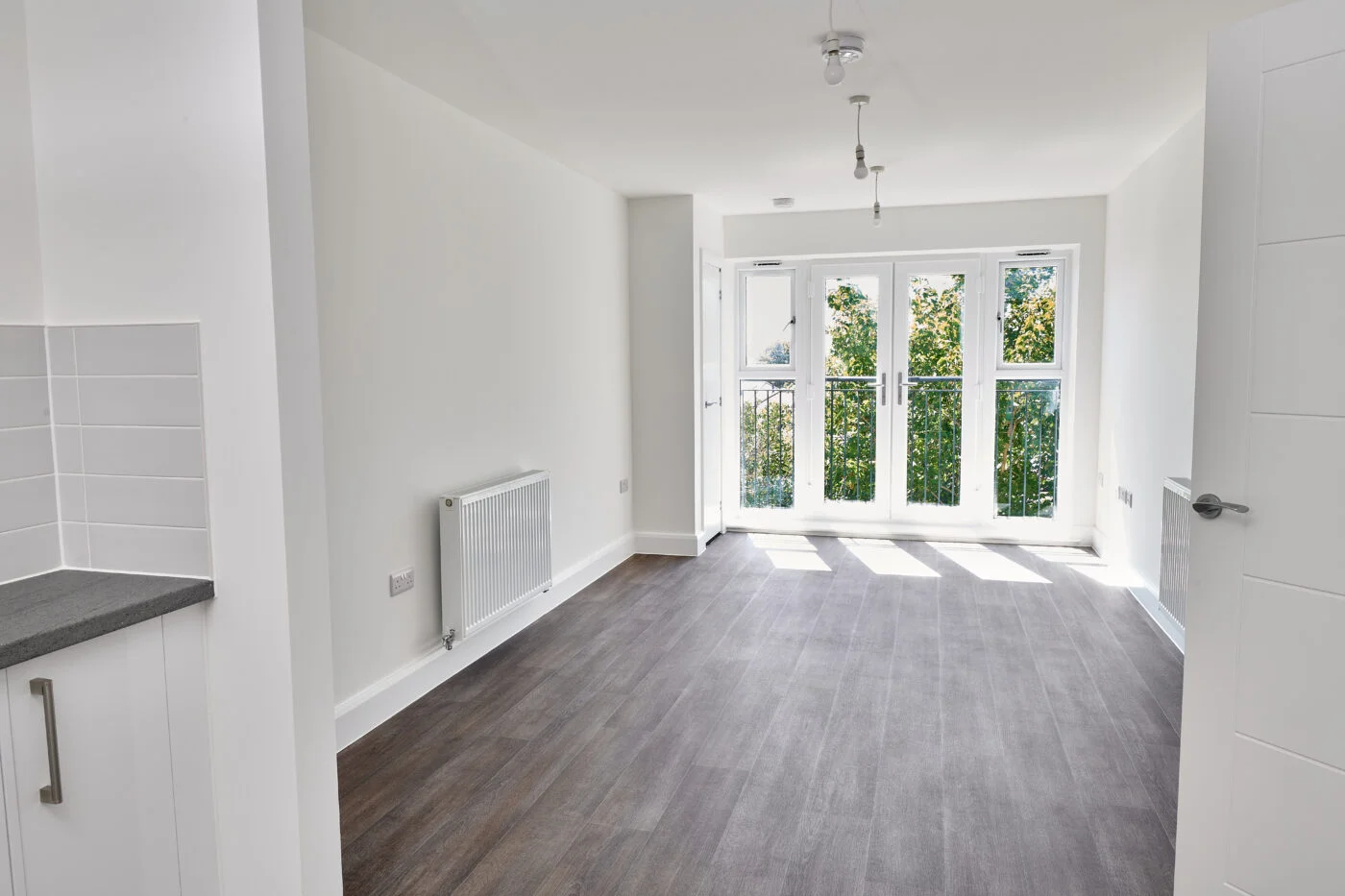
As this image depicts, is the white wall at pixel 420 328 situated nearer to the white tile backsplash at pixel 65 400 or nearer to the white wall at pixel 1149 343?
the white tile backsplash at pixel 65 400

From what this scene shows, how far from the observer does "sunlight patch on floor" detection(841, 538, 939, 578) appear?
5.66m

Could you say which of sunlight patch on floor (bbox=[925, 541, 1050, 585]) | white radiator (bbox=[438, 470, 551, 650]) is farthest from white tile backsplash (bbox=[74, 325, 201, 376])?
sunlight patch on floor (bbox=[925, 541, 1050, 585])

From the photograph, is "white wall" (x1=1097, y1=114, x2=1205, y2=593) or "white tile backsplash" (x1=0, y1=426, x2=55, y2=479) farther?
"white wall" (x1=1097, y1=114, x2=1205, y2=593)

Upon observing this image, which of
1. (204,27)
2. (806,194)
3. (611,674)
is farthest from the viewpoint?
(806,194)

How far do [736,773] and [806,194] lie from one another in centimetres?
409

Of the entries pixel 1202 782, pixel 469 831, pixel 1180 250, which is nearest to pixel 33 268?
pixel 469 831

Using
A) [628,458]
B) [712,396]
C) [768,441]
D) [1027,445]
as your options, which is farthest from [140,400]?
[1027,445]

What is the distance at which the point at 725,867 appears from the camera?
94.2 inches

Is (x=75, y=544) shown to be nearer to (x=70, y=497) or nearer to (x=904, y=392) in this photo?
(x=70, y=497)

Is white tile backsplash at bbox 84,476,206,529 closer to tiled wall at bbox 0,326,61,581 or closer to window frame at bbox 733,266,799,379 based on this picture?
tiled wall at bbox 0,326,61,581

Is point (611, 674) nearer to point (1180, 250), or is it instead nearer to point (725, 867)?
point (725, 867)

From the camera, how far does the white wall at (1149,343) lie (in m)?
4.16

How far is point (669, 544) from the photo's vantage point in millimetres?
6156

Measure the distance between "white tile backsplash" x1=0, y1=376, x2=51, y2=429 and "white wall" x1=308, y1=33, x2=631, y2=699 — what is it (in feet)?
3.45
